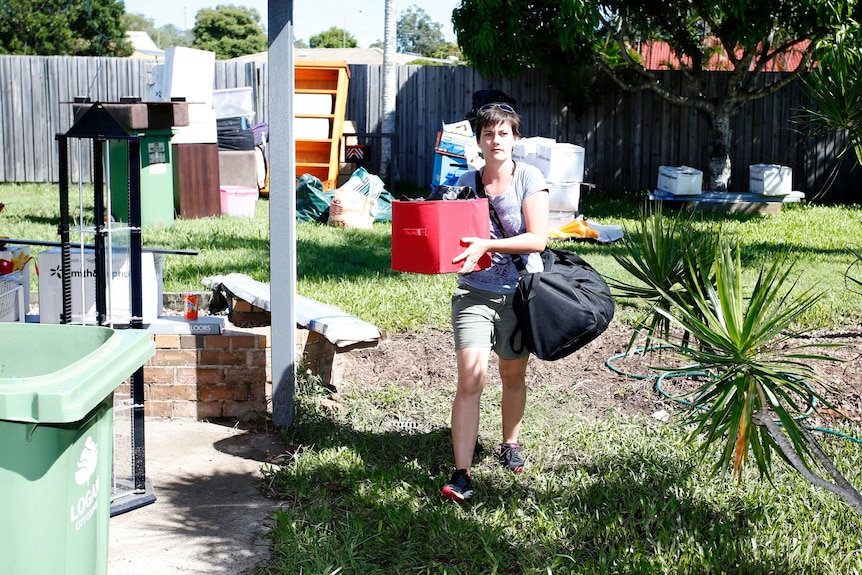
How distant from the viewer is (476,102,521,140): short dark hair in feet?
12.9

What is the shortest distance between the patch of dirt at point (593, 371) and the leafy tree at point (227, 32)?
194 ft

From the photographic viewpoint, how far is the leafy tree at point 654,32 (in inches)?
499

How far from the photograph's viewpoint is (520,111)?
15.6m

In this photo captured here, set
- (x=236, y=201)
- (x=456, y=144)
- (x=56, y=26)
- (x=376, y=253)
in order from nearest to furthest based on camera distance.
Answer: (x=376, y=253), (x=236, y=201), (x=456, y=144), (x=56, y=26)

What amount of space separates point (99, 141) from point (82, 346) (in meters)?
1.34

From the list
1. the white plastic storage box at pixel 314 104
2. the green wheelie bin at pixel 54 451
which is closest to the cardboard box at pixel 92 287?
the green wheelie bin at pixel 54 451

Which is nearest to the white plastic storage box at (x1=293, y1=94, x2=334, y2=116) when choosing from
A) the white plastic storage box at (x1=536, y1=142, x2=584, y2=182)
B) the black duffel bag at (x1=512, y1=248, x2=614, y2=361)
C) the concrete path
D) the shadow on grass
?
the white plastic storage box at (x1=536, y1=142, x2=584, y2=182)

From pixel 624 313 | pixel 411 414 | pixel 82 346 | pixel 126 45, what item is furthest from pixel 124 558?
pixel 126 45

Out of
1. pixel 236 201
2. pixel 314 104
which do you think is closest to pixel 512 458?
pixel 236 201

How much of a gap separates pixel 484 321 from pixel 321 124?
1097 cm

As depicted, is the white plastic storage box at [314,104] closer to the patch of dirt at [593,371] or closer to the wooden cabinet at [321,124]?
the wooden cabinet at [321,124]

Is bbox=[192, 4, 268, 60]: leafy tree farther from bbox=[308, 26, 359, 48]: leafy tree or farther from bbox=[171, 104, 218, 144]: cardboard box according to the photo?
bbox=[171, 104, 218, 144]: cardboard box

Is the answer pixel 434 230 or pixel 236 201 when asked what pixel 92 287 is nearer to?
pixel 434 230

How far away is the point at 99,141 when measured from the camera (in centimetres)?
388
